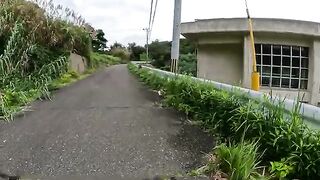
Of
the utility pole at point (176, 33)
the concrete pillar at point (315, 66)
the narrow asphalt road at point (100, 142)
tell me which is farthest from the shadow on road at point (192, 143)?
the concrete pillar at point (315, 66)

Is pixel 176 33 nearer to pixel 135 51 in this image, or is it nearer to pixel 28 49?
pixel 28 49

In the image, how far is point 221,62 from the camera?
82.3 feet

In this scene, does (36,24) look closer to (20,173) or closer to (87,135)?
(87,135)

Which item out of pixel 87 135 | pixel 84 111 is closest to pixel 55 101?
pixel 84 111

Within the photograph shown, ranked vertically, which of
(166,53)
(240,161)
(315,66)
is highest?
(166,53)

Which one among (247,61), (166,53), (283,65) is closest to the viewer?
(247,61)

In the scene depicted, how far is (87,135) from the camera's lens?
546cm

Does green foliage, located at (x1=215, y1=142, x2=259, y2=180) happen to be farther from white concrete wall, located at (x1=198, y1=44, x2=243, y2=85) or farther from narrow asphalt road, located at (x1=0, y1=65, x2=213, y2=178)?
white concrete wall, located at (x1=198, y1=44, x2=243, y2=85)

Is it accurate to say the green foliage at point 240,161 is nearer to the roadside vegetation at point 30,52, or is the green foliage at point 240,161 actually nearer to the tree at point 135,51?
the roadside vegetation at point 30,52

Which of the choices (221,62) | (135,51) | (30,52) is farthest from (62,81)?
(135,51)

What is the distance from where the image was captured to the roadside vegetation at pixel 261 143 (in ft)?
11.6

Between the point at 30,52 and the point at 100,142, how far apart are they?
595 cm

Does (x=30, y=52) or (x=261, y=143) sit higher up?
(x=30, y=52)

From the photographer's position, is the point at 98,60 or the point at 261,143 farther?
the point at 98,60
